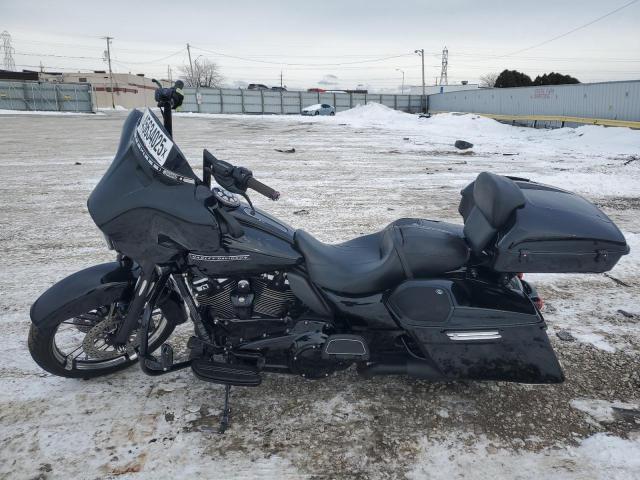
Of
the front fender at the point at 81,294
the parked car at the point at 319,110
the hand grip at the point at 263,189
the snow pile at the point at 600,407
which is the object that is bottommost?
the snow pile at the point at 600,407

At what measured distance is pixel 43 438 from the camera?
2.39 metres

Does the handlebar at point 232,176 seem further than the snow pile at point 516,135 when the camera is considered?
No

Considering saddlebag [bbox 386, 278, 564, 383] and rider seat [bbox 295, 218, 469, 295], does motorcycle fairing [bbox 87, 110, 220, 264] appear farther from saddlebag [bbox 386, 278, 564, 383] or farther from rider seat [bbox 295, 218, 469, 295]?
saddlebag [bbox 386, 278, 564, 383]

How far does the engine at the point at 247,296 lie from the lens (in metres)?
2.46

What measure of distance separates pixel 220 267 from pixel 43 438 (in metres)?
1.27

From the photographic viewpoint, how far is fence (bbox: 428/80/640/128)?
18.3 m

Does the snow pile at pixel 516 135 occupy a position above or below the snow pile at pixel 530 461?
above

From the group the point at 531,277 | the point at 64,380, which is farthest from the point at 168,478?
the point at 531,277

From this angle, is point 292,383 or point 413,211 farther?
point 413,211

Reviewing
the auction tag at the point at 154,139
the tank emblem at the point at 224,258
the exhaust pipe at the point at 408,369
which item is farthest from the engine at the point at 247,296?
the auction tag at the point at 154,139

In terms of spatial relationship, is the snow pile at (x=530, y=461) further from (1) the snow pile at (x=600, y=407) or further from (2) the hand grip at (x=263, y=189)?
(2) the hand grip at (x=263, y=189)

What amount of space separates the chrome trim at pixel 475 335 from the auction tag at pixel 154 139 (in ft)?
5.60

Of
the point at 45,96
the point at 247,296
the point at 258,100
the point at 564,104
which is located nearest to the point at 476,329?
the point at 247,296

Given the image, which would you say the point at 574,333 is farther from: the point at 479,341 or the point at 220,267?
the point at 220,267
